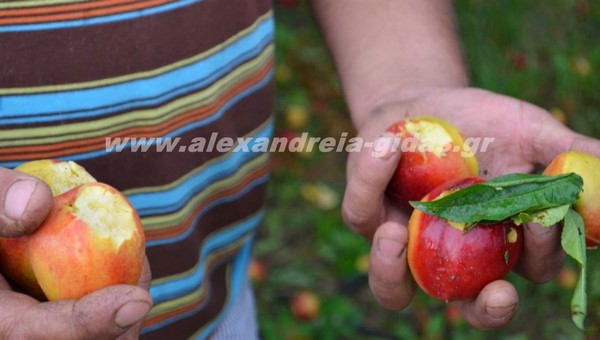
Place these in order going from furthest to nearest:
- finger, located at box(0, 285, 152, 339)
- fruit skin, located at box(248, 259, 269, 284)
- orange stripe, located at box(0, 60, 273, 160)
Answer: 1. fruit skin, located at box(248, 259, 269, 284)
2. orange stripe, located at box(0, 60, 273, 160)
3. finger, located at box(0, 285, 152, 339)

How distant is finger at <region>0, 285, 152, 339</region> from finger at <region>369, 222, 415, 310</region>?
0.50 meters

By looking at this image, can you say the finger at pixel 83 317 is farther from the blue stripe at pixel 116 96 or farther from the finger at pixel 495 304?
the finger at pixel 495 304

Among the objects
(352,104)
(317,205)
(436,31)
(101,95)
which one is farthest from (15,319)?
(317,205)

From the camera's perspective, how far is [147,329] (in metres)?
1.35

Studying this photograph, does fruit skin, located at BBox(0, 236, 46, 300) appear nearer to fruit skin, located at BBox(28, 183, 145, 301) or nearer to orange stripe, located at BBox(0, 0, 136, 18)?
fruit skin, located at BBox(28, 183, 145, 301)

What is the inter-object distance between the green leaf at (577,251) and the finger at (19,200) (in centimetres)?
79

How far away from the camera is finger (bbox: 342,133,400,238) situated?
1.44m

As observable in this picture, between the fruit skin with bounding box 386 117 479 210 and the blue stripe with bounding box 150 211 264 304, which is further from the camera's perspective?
the fruit skin with bounding box 386 117 479 210

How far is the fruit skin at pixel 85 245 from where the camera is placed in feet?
3.54

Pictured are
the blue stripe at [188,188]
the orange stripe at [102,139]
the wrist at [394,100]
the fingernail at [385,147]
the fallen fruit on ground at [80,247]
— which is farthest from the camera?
the wrist at [394,100]

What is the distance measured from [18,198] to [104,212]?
0.52 feet

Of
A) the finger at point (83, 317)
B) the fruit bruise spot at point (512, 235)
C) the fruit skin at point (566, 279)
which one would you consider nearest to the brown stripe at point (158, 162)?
the finger at point (83, 317)

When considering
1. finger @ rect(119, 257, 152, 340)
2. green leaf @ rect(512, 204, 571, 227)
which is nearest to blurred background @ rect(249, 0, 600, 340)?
green leaf @ rect(512, 204, 571, 227)

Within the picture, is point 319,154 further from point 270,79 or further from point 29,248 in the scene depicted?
point 29,248
